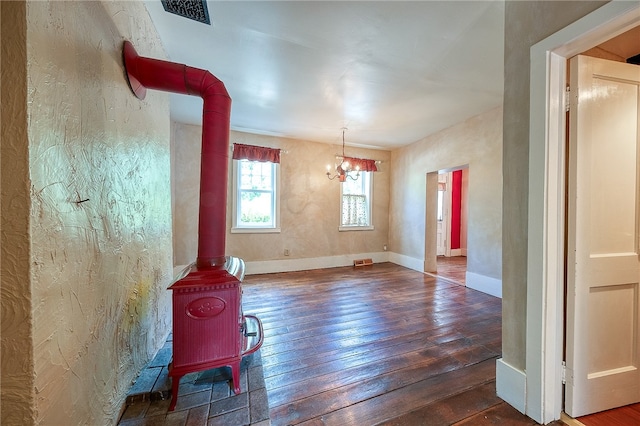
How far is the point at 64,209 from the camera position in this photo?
90 centimetres

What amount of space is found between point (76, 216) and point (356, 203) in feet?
15.3

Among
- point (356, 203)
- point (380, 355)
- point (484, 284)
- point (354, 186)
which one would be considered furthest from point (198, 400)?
point (354, 186)

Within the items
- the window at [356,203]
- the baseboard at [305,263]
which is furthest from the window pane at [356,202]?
the baseboard at [305,263]

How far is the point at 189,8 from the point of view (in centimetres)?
164

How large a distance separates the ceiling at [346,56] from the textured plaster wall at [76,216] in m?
0.59

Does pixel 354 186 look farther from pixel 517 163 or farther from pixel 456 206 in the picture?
pixel 517 163

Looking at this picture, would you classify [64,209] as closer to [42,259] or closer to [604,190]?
[42,259]

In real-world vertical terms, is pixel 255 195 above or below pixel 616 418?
above

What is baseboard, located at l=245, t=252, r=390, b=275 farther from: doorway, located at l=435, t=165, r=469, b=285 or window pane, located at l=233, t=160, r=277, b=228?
doorway, located at l=435, t=165, r=469, b=285

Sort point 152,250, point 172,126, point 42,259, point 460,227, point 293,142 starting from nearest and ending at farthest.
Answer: point 42,259 → point 152,250 → point 172,126 → point 293,142 → point 460,227

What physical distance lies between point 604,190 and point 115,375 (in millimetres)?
2870

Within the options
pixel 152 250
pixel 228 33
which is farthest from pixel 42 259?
pixel 228 33

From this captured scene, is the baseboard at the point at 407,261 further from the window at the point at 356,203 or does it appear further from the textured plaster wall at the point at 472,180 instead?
the window at the point at 356,203

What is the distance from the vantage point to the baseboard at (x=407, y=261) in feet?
15.4
